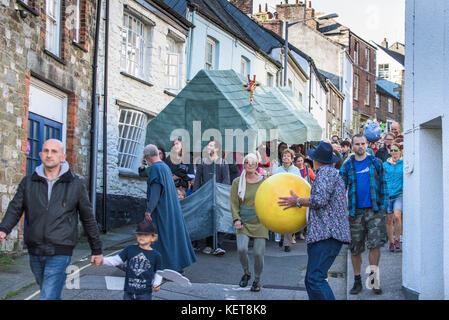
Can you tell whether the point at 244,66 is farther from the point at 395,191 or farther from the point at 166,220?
the point at 166,220

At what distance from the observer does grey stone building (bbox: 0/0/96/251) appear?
9812 millimetres

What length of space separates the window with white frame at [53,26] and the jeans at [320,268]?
7.83 metres

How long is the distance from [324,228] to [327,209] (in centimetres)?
21

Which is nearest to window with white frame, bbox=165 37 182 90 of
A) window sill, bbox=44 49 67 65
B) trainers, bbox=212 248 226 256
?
window sill, bbox=44 49 67 65

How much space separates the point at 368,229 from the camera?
23.8 ft

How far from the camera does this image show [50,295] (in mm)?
5227

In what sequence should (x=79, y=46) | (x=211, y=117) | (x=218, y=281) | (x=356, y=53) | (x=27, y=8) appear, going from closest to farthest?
(x=218, y=281)
(x=27, y=8)
(x=79, y=46)
(x=211, y=117)
(x=356, y=53)

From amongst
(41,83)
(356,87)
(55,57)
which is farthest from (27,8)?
(356,87)

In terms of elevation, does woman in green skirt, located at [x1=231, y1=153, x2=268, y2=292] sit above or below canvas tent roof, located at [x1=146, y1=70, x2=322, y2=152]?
below

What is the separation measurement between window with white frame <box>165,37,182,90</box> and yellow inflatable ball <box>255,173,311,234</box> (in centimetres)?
1189

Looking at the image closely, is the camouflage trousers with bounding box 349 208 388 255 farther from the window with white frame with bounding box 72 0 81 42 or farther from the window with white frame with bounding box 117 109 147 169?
the window with white frame with bounding box 117 109 147 169

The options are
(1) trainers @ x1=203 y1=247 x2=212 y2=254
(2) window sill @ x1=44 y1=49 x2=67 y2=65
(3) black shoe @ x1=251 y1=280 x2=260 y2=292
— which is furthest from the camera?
(2) window sill @ x1=44 y1=49 x2=67 y2=65

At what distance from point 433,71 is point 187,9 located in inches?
529

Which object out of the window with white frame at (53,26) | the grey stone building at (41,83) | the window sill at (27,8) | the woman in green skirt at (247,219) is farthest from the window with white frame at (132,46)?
the woman in green skirt at (247,219)
